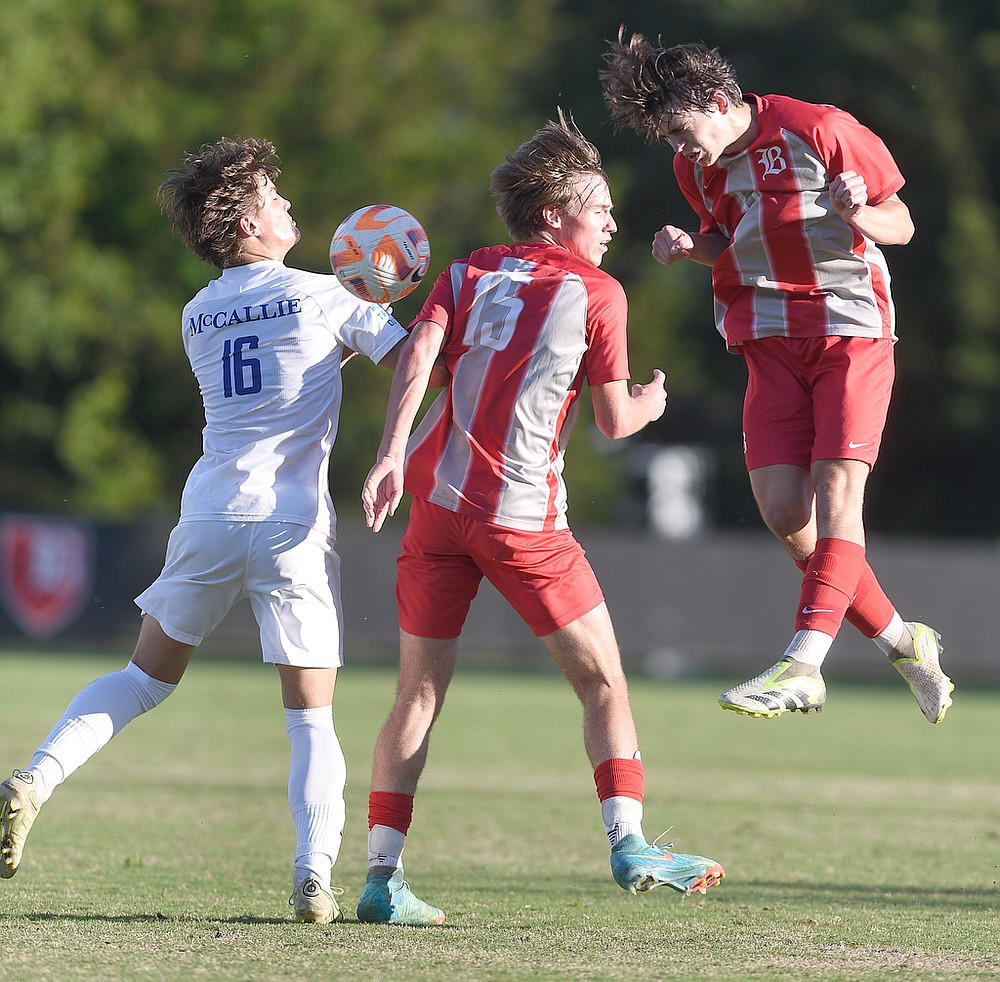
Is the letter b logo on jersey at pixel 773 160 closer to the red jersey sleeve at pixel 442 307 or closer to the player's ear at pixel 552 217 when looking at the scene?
the player's ear at pixel 552 217

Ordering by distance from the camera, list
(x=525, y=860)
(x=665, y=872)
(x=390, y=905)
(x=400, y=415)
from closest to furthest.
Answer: (x=665, y=872)
(x=400, y=415)
(x=390, y=905)
(x=525, y=860)

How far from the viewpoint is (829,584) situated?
204 inches

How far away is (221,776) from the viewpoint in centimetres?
963

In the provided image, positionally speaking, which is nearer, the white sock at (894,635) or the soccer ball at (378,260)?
the soccer ball at (378,260)

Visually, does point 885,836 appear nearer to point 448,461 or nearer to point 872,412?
point 872,412

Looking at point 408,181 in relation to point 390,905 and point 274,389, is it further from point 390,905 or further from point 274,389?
point 390,905

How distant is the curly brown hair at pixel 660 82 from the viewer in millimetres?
5207

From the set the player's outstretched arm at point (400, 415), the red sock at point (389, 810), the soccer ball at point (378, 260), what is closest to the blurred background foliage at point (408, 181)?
the soccer ball at point (378, 260)

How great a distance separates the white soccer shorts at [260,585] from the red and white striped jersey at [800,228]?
1.69m

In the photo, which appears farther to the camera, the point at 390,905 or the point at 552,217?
the point at 552,217

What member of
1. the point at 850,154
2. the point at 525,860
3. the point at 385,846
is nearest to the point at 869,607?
the point at 850,154

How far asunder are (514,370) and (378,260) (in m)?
0.65

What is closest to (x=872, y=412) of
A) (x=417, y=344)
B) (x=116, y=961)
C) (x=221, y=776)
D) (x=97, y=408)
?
(x=417, y=344)

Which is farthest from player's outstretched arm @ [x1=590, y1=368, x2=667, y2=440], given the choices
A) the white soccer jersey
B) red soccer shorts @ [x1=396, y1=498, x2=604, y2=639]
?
the white soccer jersey
